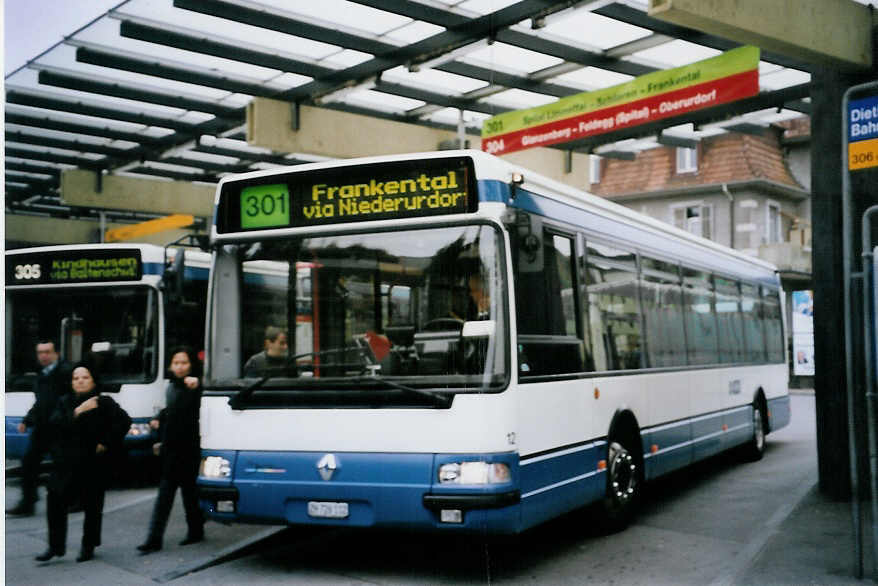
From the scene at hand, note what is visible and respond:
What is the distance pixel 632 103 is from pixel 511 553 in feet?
22.0

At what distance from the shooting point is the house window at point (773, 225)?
1586 inches

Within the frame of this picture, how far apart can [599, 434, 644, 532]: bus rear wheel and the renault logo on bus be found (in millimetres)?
2685

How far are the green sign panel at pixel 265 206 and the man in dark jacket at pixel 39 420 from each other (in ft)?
12.5

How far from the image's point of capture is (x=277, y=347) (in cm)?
729

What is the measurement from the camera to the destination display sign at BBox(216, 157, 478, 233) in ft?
23.0

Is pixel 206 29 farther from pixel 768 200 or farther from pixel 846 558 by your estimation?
pixel 768 200

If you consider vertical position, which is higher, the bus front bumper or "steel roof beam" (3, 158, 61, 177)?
"steel roof beam" (3, 158, 61, 177)

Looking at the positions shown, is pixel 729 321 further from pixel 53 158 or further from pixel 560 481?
pixel 53 158

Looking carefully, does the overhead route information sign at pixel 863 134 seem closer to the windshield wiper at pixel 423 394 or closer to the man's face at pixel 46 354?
the windshield wiper at pixel 423 394

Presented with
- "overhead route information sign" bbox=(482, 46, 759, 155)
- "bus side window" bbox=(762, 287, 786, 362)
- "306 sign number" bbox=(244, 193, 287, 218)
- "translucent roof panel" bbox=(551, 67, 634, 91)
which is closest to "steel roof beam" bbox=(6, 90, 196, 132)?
"overhead route information sign" bbox=(482, 46, 759, 155)

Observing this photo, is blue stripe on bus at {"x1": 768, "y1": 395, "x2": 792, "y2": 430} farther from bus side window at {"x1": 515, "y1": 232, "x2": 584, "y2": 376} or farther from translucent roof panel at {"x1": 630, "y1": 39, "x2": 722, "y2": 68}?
bus side window at {"x1": 515, "y1": 232, "x2": 584, "y2": 376}

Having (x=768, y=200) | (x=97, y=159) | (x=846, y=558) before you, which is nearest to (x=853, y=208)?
(x=846, y=558)

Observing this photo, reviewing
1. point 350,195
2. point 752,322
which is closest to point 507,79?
point 752,322

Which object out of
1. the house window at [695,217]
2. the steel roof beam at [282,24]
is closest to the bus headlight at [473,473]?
the steel roof beam at [282,24]
